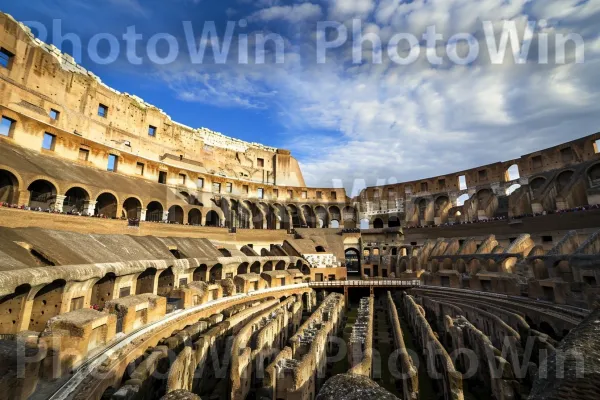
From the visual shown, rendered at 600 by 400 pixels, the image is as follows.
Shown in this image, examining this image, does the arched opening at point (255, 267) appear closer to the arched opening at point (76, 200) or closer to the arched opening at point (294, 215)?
the arched opening at point (76, 200)

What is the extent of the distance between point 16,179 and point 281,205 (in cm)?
3100

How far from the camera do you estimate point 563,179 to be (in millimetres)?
31031

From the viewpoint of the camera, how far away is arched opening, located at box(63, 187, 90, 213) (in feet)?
75.5

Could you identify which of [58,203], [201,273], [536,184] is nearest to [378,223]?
[536,184]

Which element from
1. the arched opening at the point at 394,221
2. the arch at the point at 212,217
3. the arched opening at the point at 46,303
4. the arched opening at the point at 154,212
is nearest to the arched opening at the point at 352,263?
the arched opening at the point at 394,221

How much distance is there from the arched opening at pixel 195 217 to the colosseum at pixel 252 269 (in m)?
0.17

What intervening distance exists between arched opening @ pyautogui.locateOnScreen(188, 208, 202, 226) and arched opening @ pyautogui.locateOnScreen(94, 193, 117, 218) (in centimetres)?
996

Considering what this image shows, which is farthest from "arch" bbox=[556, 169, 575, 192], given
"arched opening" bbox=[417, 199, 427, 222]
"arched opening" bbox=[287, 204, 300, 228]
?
"arched opening" bbox=[287, 204, 300, 228]

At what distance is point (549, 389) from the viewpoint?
338 centimetres

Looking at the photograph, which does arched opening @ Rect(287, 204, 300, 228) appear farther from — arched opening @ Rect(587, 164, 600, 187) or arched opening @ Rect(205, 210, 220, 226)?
arched opening @ Rect(587, 164, 600, 187)

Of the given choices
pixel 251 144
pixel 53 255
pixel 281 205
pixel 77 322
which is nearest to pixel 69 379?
pixel 77 322

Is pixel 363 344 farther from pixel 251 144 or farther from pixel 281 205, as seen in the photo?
pixel 251 144

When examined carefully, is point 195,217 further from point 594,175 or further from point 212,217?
point 594,175

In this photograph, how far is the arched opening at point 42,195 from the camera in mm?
21234
